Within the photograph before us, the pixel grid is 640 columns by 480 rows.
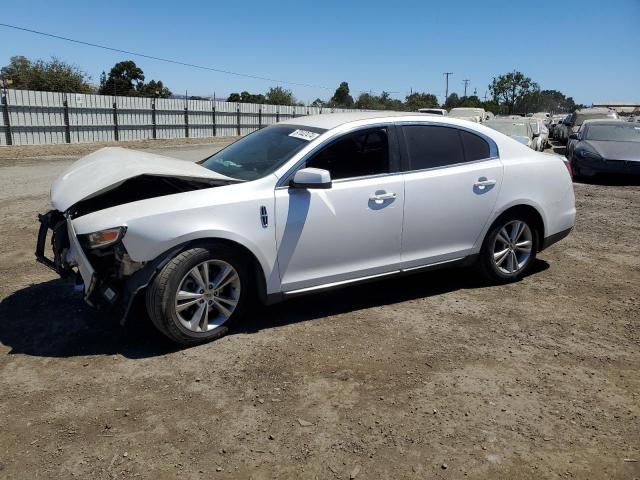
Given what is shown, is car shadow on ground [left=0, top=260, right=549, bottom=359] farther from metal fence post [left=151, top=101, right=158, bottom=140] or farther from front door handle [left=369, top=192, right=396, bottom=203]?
metal fence post [left=151, top=101, right=158, bottom=140]

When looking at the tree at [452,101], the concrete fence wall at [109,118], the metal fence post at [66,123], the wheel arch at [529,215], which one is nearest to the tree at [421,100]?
the tree at [452,101]

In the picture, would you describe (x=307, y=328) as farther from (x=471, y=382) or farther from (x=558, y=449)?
(x=558, y=449)

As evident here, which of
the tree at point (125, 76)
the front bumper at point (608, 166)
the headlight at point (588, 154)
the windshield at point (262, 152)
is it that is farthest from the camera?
the tree at point (125, 76)

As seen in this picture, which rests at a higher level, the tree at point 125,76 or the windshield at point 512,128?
the tree at point 125,76

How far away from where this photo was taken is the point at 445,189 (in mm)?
4887

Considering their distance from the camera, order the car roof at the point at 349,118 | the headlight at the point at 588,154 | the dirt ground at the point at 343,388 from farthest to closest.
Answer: the headlight at the point at 588,154, the car roof at the point at 349,118, the dirt ground at the point at 343,388

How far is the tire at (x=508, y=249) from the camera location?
17.4ft

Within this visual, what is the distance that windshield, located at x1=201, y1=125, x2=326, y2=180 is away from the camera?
448cm

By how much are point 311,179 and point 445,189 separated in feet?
4.56

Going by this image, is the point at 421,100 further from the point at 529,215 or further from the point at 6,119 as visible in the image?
the point at 529,215

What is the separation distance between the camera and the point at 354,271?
15.0ft

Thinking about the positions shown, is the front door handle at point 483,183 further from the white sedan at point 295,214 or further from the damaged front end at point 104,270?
the damaged front end at point 104,270

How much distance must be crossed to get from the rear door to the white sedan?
0.04ft

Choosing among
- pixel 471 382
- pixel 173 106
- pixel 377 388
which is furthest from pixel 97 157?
pixel 173 106
